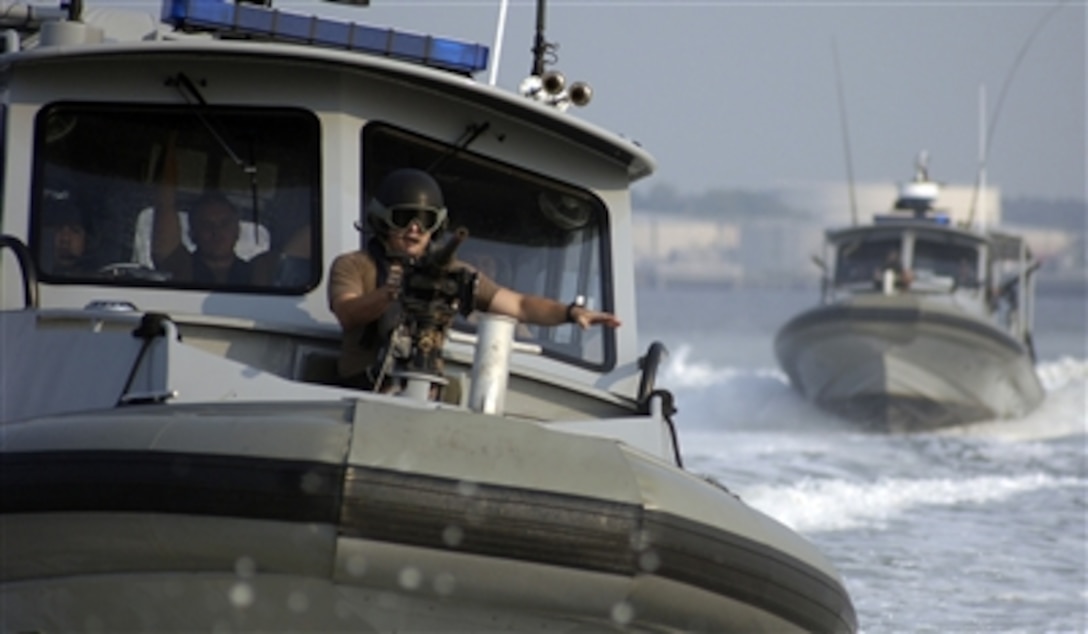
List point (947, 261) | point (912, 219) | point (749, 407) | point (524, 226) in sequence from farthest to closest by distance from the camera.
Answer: point (749, 407) < point (947, 261) < point (912, 219) < point (524, 226)

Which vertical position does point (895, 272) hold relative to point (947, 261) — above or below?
below

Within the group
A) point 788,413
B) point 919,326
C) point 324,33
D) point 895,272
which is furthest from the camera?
point 788,413

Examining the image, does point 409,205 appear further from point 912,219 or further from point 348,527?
point 912,219

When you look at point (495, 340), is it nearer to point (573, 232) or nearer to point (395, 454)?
point (395, 454)

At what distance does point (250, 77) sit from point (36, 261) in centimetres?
82

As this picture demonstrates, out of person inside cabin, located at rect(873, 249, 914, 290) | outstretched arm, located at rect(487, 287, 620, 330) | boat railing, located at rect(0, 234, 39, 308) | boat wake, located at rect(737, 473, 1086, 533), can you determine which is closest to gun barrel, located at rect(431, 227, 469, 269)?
outstretched arm, located at rect(487, 287, 620, 330)

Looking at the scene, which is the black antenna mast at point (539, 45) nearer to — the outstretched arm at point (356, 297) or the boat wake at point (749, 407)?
the outstretched arm at point (356, 297)

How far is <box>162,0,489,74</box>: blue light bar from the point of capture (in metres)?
6.25

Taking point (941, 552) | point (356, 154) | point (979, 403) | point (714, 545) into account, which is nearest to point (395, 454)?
point (714, 545)

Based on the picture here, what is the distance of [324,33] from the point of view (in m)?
6.25

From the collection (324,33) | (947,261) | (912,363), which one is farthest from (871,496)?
(324,33)

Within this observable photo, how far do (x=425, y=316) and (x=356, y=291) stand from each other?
0.41m

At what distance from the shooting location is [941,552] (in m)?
11.2

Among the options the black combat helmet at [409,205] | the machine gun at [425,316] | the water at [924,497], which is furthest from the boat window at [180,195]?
the water at [924,497]
